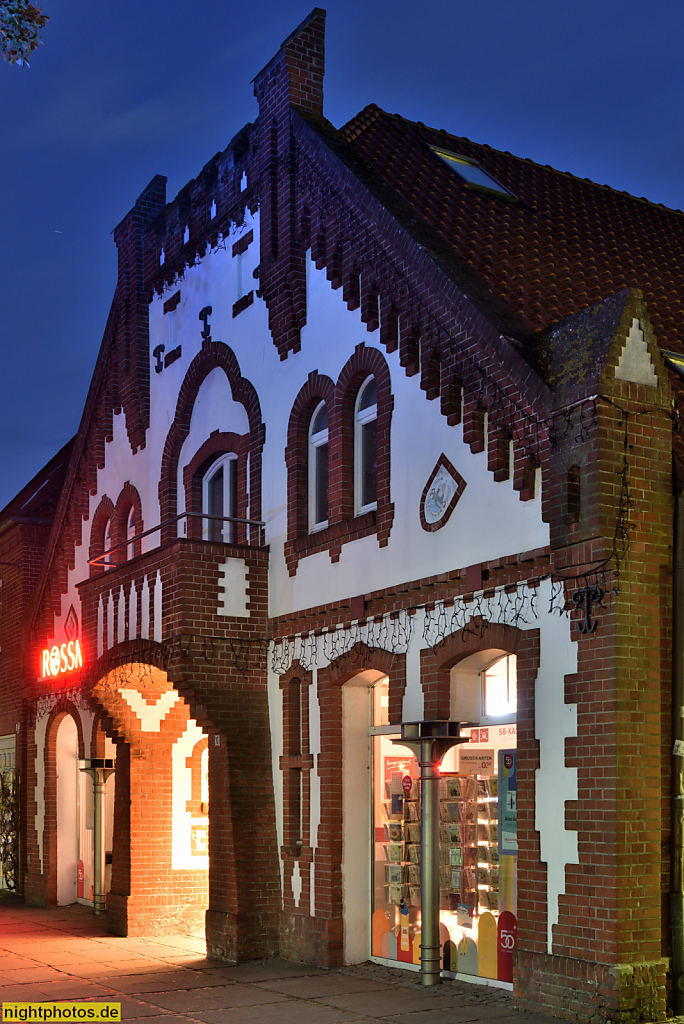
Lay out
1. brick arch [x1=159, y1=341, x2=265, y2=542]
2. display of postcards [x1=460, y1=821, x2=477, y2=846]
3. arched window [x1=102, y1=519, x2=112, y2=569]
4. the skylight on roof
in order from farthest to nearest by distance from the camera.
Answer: arched window [x1=102, y1=519, x2=112, y2=569] < brick arch [x1=159, y1=341, x2=265, y2=542] < the skylight on roof < display of postcards [x1=460, y1=821, x2=477, y2=846]

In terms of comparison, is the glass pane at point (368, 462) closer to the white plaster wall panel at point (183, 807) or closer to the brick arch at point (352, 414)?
the brick arch at point (352, 414)

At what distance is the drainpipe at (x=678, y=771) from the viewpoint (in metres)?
9.75

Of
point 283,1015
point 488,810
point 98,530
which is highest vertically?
point 98,530

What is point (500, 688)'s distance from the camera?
38.9 feet

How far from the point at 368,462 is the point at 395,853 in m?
4.29

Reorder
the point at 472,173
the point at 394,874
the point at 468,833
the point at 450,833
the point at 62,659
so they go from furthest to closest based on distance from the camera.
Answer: the point at 62,659, the point at 472,173, the point at 394,874, the point at 450,833, the point at 468,833

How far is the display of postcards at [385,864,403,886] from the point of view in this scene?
43.4 feet

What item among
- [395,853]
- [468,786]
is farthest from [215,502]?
[468,786]

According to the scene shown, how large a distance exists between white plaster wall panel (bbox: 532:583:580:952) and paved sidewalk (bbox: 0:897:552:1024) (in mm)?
1233

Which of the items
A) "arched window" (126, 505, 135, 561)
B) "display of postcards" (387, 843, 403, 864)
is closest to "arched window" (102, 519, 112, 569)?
"arched window" (126, 505, 135, 561)

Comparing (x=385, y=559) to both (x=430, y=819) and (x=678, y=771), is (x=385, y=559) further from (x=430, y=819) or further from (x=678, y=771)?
(x=678, y=771)

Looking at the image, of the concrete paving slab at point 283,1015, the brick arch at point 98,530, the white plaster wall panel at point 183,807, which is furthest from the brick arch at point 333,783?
the brick arch at point 98,530

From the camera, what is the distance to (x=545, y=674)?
10.6 meters

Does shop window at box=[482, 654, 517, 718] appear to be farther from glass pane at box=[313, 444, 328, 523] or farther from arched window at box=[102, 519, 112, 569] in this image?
arched window at box=[102, 519, 112, 569]
